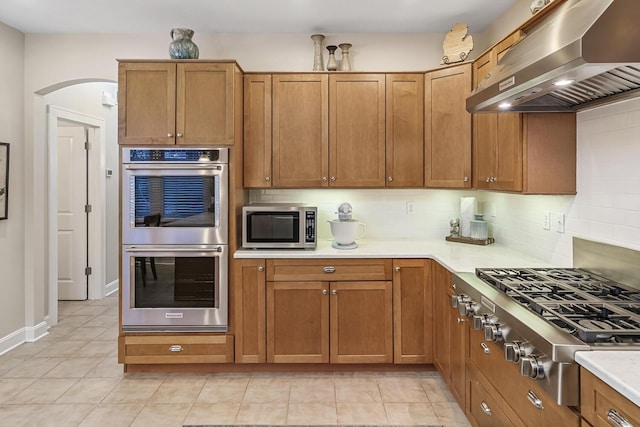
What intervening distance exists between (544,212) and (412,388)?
1.44m

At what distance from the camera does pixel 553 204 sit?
2.64 meters

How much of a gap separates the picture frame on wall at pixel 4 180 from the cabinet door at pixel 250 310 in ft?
6.55


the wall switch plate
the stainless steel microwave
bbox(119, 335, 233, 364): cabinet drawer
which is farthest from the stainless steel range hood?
bbox(119, 335, 233, 364): cabinet drawer

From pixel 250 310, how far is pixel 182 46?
1966mm

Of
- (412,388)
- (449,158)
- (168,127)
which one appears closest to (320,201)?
(449,158)

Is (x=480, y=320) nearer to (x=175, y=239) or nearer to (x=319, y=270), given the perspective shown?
(x=319, y=270)

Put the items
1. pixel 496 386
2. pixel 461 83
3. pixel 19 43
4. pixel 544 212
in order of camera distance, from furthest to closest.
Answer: pixel 19 43 → pixel 461 83 → pixel 544 212 → pixel 496 386

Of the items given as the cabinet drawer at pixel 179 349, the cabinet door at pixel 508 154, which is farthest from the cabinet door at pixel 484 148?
the cabinet drawer at pixel 179 349

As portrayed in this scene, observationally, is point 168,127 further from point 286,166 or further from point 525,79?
point 525,79

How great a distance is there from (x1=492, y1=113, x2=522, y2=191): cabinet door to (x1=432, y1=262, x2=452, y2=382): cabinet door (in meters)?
0.65

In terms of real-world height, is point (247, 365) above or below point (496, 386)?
below

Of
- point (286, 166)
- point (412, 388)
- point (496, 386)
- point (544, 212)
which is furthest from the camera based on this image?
point (286, 166)

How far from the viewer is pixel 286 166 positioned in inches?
134

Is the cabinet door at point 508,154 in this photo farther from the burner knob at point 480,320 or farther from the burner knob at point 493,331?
the burner knob at point 493,331
